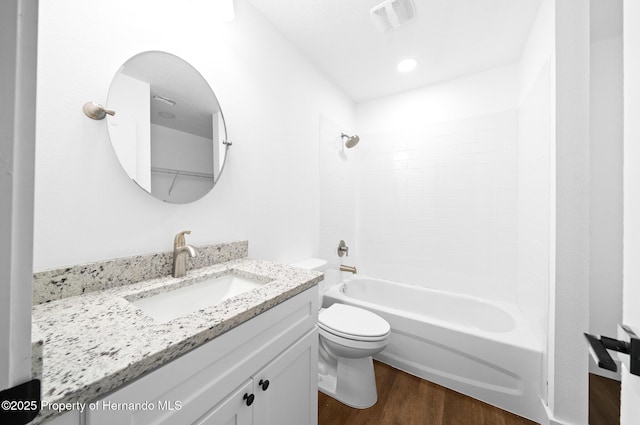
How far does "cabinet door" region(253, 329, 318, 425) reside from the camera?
2.57 feet

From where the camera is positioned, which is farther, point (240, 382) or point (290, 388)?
point (290, 388)

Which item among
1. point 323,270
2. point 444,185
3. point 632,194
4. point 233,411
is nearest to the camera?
point 632,194

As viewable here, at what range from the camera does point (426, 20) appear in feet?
4.99

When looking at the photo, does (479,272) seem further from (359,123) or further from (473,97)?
(359,123)

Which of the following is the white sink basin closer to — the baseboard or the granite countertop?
the granite countertop

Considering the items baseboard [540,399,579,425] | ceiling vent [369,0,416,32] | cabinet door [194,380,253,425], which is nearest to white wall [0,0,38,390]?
cabinet door [194,380,253,425]

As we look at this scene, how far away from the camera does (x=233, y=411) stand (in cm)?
69

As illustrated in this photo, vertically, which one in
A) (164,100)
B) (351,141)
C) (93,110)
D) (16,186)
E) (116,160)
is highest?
(351,141)

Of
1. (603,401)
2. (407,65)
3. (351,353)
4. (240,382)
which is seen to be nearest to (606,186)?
(603,401)

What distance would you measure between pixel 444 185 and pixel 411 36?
1285mm

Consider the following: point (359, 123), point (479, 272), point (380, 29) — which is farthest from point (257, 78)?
point (479, 272)

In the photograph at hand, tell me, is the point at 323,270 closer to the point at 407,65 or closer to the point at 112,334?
the point at 112,334

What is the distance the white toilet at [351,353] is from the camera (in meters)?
1.40

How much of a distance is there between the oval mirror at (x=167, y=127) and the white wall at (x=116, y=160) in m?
0.04
